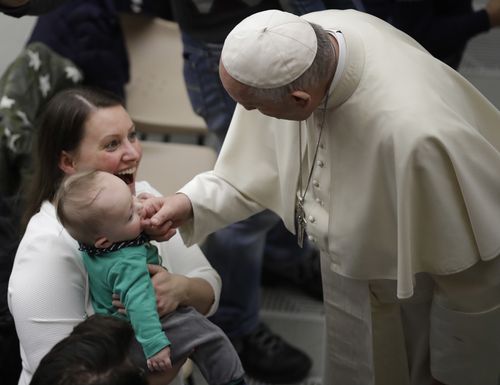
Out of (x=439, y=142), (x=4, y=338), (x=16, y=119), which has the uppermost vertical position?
(x=439, y=142)

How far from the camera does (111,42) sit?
3086 millimetres

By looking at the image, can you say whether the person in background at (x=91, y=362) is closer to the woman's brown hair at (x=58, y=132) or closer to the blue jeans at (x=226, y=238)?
the woman's brown hair at (x=58, y=132)

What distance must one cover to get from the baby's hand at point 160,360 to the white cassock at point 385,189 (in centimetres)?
36

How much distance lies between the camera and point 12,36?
10.2ft

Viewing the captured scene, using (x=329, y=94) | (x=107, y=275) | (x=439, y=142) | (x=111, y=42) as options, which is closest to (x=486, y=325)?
(x=439, y=142)

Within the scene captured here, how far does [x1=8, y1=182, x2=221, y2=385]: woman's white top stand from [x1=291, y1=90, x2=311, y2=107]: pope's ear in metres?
0.58

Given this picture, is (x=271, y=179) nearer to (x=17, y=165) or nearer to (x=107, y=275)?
(x=107, y=275)

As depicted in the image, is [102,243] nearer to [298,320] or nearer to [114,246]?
[114,246]

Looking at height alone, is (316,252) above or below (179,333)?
below

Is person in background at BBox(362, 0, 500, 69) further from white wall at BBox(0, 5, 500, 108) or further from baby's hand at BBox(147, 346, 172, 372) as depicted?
baby's hand at BBox(147, 346, 172, 372)

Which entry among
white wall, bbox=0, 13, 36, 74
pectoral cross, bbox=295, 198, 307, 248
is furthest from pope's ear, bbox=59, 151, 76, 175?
white wall, bbox=0, 13, 36, 74

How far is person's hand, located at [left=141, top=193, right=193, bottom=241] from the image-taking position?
1676 millimetres

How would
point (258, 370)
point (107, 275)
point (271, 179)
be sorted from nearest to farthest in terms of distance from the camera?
point (107, 275) → point (271, 179) → point (258, 370)

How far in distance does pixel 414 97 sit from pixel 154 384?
77 centimetres
